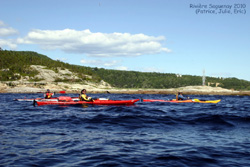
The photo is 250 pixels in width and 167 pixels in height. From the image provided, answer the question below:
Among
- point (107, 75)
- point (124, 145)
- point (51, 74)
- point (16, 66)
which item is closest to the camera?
point (124, 145)

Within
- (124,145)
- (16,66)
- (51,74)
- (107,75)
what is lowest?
(124,145)

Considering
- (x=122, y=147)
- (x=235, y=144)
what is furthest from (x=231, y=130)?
(x=122, y=147)

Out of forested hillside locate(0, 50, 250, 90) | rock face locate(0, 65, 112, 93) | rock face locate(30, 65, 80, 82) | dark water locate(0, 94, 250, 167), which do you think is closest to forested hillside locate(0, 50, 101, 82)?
forested hillside locate(0, 50, 250, 90)

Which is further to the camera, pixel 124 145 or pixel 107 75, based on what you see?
pixel 107 75

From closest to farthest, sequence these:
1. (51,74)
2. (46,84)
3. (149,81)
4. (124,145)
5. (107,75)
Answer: (124,145) < (46,84) < (51,74) < (149,81) < (107,75)

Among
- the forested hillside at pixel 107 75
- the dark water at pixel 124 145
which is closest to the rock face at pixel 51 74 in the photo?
the forested hillside at pixel 107 75

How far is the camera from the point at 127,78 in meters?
157

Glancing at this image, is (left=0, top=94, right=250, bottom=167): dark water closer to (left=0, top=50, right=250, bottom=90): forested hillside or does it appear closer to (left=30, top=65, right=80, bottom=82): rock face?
(left=30, top=65, right=80, bottom=82): rock face

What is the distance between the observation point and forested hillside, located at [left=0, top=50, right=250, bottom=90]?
99.5 metres

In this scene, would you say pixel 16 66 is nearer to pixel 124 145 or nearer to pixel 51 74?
pixel 51 74

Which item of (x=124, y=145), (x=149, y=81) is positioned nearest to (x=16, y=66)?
(x=149, y=81)

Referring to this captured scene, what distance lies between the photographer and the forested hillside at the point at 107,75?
326ft

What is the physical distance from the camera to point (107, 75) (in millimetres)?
157125

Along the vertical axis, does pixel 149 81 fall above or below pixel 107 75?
below
